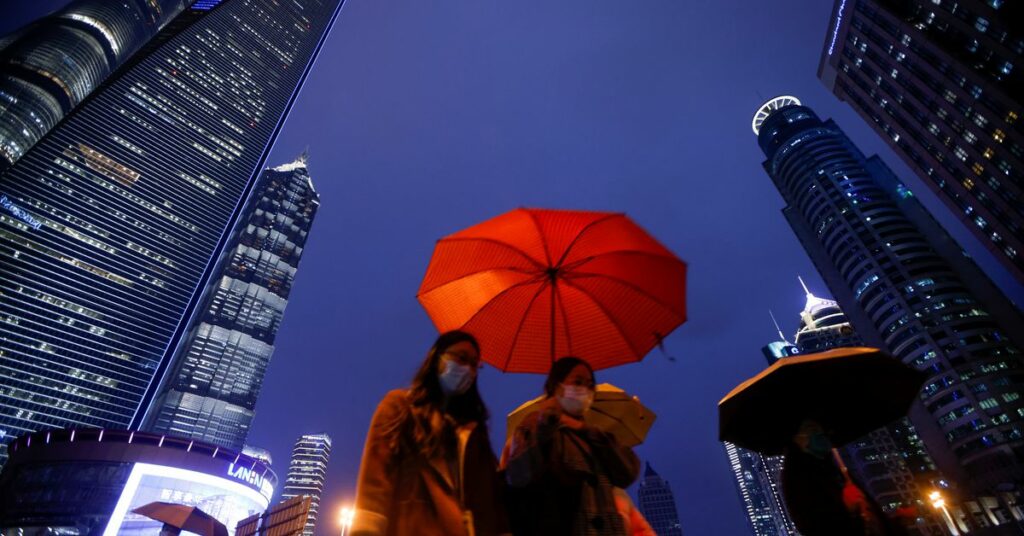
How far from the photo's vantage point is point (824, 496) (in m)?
3.19

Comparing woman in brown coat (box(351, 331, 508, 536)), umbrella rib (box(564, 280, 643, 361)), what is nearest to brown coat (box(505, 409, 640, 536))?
woman in brown coat (box(351, 331, 508, 536))

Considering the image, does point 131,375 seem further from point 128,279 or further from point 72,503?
point 72,503

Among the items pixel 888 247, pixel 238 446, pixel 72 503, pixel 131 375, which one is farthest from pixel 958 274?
pixel 131 375

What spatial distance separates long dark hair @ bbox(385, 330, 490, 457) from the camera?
2258 millimetres

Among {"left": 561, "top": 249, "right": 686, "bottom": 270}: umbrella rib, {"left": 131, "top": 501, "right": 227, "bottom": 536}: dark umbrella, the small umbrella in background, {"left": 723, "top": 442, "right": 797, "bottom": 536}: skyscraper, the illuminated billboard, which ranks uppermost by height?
{"left": 723, "top": 442, "right": 797, "bottom": 536}: skyscraper

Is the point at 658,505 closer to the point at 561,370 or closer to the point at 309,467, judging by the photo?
the point at 309,467

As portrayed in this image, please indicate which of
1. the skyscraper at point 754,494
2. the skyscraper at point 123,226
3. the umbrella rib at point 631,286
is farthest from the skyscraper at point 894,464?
the skyscraper at point 123,226

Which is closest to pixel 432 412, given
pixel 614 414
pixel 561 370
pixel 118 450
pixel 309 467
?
pixel 561 370

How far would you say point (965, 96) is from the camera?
50844 millimetres

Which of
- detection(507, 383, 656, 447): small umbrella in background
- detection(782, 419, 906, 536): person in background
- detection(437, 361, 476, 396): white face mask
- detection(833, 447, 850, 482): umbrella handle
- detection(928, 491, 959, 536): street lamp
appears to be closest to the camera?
detection(437, 361, 476, 396): white face mask

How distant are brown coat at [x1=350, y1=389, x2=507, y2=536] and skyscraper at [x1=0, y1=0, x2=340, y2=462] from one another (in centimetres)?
11970

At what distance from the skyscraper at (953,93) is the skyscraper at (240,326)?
146681 millimetres

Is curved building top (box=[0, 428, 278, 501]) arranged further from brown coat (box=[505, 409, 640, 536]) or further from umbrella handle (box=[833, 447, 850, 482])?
umbrella handle (box=[833, 447, 850, 482])

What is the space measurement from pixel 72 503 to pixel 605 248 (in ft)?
243
